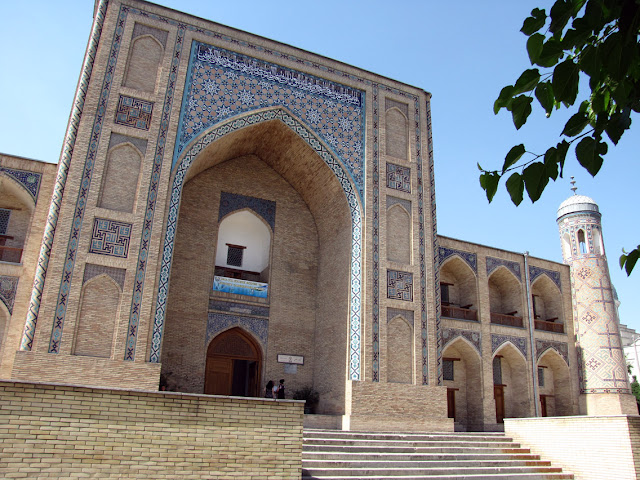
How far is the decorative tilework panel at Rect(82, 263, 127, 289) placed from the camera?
27.5 feet

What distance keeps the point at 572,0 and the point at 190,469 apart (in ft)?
15.7

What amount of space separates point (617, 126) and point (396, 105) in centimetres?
1063

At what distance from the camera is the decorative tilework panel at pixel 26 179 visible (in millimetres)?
9367

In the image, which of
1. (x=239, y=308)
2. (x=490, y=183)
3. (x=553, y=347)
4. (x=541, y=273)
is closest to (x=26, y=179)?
(x=239, y=308)

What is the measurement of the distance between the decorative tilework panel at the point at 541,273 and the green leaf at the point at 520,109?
13.0 m

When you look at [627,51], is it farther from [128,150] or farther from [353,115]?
[353,115]

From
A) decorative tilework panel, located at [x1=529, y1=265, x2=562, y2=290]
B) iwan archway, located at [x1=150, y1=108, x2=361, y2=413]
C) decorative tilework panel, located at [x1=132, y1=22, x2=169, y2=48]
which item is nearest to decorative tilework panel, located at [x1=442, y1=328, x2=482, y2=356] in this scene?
decorative tilework panel, located at [x1=529, y1=265, x2=562, y2=290]

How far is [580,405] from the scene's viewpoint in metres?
13.2

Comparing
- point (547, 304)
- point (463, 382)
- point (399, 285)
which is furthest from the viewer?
point (547, 304)

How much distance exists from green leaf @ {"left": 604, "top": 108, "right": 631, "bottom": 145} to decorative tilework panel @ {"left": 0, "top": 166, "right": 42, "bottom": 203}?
9.36 meters

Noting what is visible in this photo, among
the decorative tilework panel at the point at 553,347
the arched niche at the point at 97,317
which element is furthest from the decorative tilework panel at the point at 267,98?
the decorative tilework panel at the point at 553,347

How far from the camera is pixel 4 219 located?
9797 mm

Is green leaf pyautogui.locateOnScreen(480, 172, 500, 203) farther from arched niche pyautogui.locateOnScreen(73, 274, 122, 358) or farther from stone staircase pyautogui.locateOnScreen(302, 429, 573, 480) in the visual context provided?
arched niche pyautogui.locateOnScreen(73, 274, 122, 358)

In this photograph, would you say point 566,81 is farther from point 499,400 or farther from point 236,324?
point 499,400
